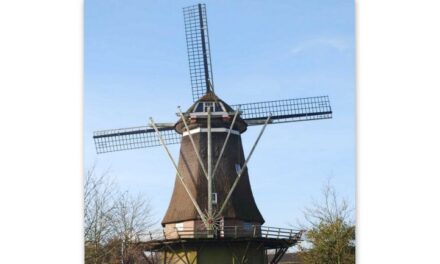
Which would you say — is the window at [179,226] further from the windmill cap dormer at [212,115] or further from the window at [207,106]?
the window at [207,106]

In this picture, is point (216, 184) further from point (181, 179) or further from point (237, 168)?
point (181, 179)

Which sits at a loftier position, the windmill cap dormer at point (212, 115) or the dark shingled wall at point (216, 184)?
the windmill cap dormer at point (212, 115)

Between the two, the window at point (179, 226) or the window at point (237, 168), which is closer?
the window at point (179, 226)

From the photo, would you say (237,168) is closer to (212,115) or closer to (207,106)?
(212,115)

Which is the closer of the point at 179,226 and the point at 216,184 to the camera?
the point at 216,184

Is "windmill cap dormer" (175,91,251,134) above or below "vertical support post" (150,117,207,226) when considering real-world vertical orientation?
above

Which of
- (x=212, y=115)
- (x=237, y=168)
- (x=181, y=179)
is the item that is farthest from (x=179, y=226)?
(x=212, y=115)

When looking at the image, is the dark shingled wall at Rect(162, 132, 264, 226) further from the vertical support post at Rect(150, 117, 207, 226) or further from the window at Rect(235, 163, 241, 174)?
the vertical support post at Rect(150, 117, 207, 226)

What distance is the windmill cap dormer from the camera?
16062 mm

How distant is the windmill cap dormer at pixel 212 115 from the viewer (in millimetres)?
16062

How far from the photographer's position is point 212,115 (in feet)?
52.6

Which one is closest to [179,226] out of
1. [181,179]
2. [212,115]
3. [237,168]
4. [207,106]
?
[181,179]

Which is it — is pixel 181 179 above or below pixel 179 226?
above
